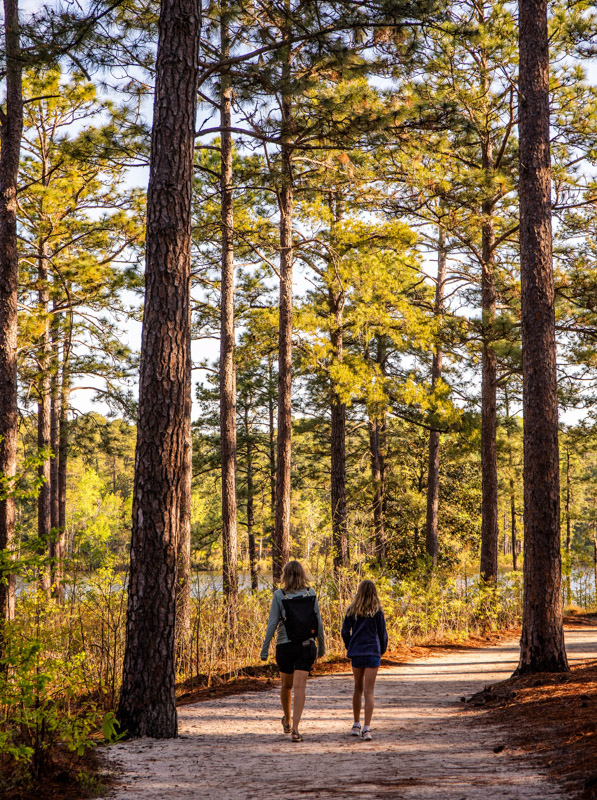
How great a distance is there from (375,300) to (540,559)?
8.53m

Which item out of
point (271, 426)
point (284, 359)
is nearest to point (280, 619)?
point (284, 359)

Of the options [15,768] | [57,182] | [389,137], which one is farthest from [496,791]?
[57,182]

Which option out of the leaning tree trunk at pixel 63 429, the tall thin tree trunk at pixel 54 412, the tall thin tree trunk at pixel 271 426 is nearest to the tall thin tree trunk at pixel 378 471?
the tall thin tree trunk at pixel 271 426

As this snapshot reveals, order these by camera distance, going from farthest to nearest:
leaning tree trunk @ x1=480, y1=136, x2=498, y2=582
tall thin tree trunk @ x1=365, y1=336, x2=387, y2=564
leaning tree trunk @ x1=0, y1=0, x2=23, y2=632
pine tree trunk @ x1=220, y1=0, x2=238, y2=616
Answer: tall thin tree trunk @ x1=365, y1=336, x2=387, y2=564 → leaning tree trunk @ x1=480, y1=136, x2=498, y2=582 → pine tree trunk @ x1=220, y1=0, x2=238, y2=616 → leaning tree trunk @ x1=0, y1=0, x2=23, y2=632

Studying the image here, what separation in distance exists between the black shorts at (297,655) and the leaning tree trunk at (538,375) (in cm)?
301

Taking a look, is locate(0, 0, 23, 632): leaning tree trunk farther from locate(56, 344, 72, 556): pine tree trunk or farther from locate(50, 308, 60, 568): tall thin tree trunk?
locate(56, 344, 72, 556): pine tree trunk

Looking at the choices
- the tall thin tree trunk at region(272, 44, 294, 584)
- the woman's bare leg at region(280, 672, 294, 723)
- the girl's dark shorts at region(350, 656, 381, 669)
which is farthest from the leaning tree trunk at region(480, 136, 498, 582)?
the woman's bare leg at region(280, 672, 294, 723)

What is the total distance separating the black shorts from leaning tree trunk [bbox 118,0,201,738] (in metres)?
0.96

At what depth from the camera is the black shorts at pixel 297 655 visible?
5.65 metres

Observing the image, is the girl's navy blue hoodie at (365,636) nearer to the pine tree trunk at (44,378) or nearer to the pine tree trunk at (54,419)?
the pine tree trunk at (44,378)

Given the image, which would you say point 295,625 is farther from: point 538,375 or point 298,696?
point 538,375

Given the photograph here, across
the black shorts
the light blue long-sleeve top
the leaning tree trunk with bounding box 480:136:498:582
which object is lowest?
the black shorts

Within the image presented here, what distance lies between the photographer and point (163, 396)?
19.7 feet

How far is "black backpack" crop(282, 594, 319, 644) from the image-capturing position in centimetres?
570
